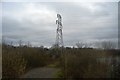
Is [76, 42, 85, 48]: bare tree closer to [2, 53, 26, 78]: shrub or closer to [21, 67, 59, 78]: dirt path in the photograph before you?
[21, 67, 59, 78]: dirt path

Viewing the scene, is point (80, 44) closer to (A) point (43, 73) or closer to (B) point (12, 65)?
(A) point (43, 73)

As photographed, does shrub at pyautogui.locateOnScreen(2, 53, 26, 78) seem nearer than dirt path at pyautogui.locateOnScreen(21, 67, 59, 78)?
Yes

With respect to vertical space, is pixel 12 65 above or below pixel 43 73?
above

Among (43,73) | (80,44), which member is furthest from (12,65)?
(80,44)

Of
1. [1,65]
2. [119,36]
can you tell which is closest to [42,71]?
[1,65]

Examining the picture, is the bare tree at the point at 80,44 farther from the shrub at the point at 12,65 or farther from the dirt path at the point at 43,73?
the shrub at the point at 12,65

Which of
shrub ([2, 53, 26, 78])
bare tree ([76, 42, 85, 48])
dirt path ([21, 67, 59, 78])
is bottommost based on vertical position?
dirt path ([21, 67, 59, 78])

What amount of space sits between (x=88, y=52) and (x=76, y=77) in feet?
1.74

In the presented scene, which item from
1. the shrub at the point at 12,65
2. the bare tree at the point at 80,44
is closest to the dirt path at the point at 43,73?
the shrub at the point at 12,65

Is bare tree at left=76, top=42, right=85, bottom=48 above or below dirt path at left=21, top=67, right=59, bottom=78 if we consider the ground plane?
above

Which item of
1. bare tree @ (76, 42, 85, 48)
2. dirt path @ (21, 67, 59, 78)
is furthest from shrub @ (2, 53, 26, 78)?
bare tree @ (76, 42, 85, 48)

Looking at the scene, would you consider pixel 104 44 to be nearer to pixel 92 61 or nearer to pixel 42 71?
pixel 92 61

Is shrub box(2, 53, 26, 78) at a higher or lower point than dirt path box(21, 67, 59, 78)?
higher

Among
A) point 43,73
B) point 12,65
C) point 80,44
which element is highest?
point 80,44
